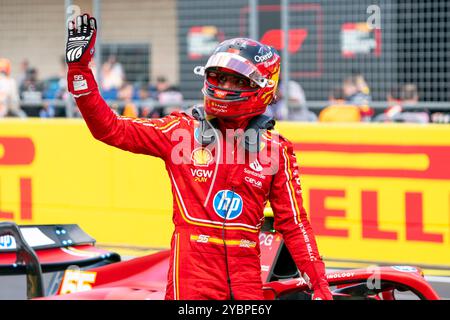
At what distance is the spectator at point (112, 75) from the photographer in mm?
11531

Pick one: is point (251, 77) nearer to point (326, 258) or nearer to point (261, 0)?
point (326, 258)

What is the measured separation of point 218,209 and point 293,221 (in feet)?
1.12

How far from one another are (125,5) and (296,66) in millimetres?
2208

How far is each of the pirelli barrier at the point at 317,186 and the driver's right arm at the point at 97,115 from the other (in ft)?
14.8

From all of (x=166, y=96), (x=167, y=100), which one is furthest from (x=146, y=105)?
(x=166, y=96)

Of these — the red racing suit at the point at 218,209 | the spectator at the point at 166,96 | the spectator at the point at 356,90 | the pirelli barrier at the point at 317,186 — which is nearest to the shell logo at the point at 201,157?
the red racing suit at the point at 218,209

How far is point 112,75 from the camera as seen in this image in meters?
11.7

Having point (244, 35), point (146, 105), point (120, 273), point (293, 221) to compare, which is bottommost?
point (120, 273)

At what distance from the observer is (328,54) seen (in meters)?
11.5

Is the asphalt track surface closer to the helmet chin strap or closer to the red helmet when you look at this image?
the helmet chin strap

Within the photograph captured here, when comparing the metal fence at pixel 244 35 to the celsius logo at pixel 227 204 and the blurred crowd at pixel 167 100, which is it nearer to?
the blurred crowd at pixel 167 100

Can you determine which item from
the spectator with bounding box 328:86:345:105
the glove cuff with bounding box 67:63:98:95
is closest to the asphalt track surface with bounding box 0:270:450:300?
the glove cuff with bounding box 67:63:98:95

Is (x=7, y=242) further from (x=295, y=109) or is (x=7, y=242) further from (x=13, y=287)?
(x=295, y=109)
